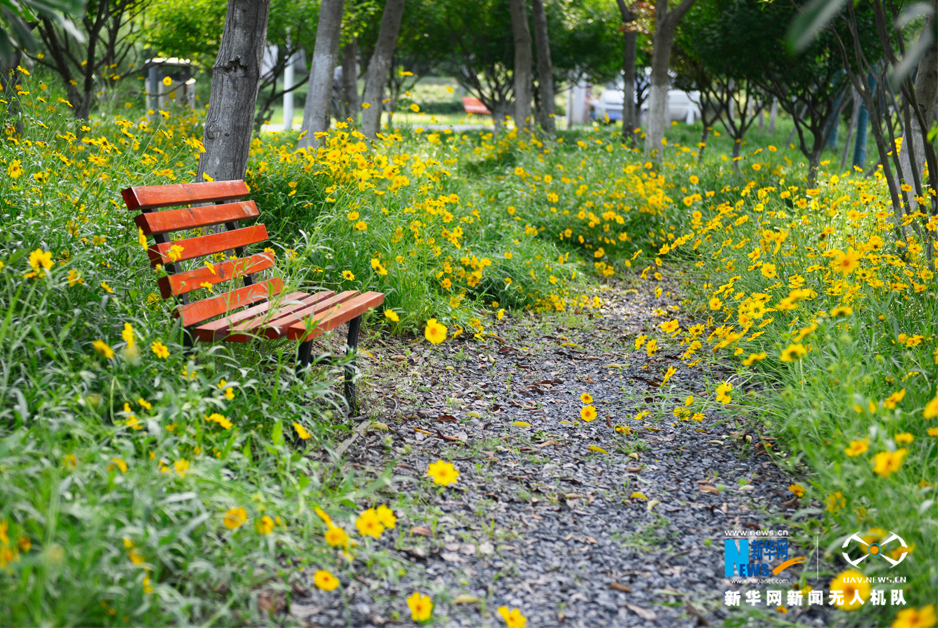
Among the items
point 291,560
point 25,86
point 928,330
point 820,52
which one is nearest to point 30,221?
point 291,560

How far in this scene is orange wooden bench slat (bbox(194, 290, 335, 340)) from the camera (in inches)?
101

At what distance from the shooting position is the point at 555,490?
275cm

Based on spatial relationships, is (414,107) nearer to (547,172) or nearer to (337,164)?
(337,164)

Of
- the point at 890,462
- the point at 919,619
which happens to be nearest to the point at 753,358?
the point at 890,462

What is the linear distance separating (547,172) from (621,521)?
6.05 meters

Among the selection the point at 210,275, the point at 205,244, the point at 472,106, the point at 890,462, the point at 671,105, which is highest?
the point at 472,106

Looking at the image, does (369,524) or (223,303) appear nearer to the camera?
(369,524)

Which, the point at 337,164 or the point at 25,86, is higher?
the point at 25,86

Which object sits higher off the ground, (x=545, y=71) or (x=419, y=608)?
(x=545, y=71)

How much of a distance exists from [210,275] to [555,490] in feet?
5.16

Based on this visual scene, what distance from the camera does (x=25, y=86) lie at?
194 inches

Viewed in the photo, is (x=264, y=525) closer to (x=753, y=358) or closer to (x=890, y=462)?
(x=890, y=462)

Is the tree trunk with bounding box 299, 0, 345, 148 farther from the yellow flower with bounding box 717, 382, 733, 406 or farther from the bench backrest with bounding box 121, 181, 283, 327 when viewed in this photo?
the yellow flower with bounding box 717, 382, 733, 406

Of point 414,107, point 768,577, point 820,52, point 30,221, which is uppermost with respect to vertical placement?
point 820,52
